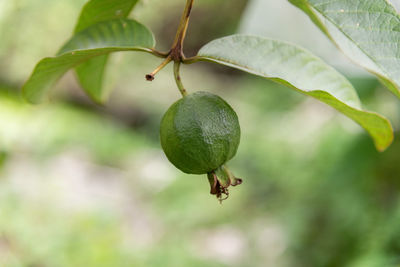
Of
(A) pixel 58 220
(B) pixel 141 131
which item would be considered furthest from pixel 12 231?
(B) pixel 141 131

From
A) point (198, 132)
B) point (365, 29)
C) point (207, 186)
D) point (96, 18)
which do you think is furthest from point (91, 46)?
point (207, 186)

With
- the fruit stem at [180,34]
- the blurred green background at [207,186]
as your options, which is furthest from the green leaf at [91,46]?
the blurred green background at [207,186]

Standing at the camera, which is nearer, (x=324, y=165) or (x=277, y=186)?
(x=324, y=165)

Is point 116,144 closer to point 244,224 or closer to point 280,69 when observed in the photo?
point 244,224

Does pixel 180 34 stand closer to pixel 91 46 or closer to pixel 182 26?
pixel 182 26

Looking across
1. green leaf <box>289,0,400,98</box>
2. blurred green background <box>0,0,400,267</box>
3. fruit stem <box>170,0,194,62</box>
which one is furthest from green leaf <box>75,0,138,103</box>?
green leaf <box>289,0,400,98</box>

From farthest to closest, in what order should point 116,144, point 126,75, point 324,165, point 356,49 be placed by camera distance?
point 126,75, point 116,144, point 324,165, point 356,49
